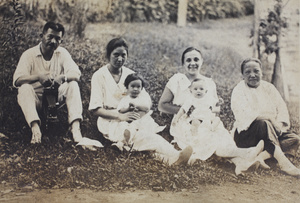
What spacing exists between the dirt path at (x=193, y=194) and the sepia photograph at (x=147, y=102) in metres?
0.01

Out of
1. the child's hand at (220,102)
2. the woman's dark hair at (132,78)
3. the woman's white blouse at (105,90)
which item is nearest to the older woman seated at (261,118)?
the child's hand at (220,102)

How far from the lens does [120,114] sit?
13.8ft

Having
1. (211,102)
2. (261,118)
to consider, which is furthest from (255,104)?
(211,102)

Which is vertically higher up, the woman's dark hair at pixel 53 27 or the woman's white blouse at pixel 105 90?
the woman's dark hair at pixel 53 27

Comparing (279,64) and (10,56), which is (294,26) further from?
(10,56)

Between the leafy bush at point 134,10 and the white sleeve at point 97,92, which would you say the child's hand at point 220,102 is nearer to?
the leafy bush at point 134,10

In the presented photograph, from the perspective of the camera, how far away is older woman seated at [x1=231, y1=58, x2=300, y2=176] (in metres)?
4.34

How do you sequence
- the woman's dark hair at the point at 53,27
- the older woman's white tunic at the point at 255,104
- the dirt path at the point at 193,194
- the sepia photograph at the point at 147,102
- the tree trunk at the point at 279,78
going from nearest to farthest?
the dirt path at the point at 193,194 → the sepia photograph at the point at 147,102 → the woman's dark hair at the point at 53,27 → the older woman's white tunic at the point at 255,104 → the tree trunk at the point at 279,78

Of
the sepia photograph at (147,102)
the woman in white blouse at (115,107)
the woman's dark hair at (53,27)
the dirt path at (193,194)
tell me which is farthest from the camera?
the woman's dark hair at (53,27)

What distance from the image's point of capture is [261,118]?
4.36m

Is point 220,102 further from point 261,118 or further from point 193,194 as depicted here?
point 193,194

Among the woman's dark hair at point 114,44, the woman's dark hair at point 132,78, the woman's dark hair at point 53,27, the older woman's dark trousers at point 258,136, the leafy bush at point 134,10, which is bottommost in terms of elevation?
the older woman's dark trousers at point 258,136

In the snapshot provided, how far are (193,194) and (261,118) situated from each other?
44.2 inches

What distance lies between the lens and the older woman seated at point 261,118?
4.34 m
